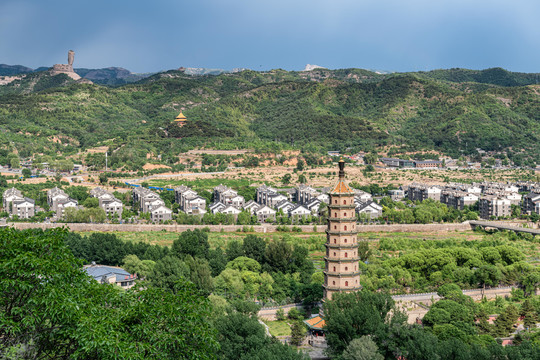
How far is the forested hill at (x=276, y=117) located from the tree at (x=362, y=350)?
3214 inches

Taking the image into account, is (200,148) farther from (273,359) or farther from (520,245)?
(273,359)

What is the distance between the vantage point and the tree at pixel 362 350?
949 inches

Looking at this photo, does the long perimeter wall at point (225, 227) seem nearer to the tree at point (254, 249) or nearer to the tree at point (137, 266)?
the tree at point (254, 249)

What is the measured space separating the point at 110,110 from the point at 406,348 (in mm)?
135517

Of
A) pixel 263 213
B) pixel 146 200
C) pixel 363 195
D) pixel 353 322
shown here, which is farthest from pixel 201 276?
pixel 363 195

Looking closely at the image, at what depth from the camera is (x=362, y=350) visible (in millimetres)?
24250

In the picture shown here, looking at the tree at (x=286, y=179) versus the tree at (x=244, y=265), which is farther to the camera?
the tree at (x=286, y=179)

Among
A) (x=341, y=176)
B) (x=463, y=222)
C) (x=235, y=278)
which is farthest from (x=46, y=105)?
(x=341, y=176)

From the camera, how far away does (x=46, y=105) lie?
455ft

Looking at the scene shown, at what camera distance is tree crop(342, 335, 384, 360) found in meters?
24.1

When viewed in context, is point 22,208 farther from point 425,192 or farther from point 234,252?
point 425,192

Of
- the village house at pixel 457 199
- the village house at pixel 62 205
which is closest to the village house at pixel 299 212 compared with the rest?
the village house at pixel 457 199

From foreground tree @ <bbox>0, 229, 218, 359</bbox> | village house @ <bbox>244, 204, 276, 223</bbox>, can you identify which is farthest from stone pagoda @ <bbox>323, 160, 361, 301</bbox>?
village house @ <bbox>244, 204, 276, 223</bbox>

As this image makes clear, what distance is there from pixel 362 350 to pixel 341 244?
24.7 feet
